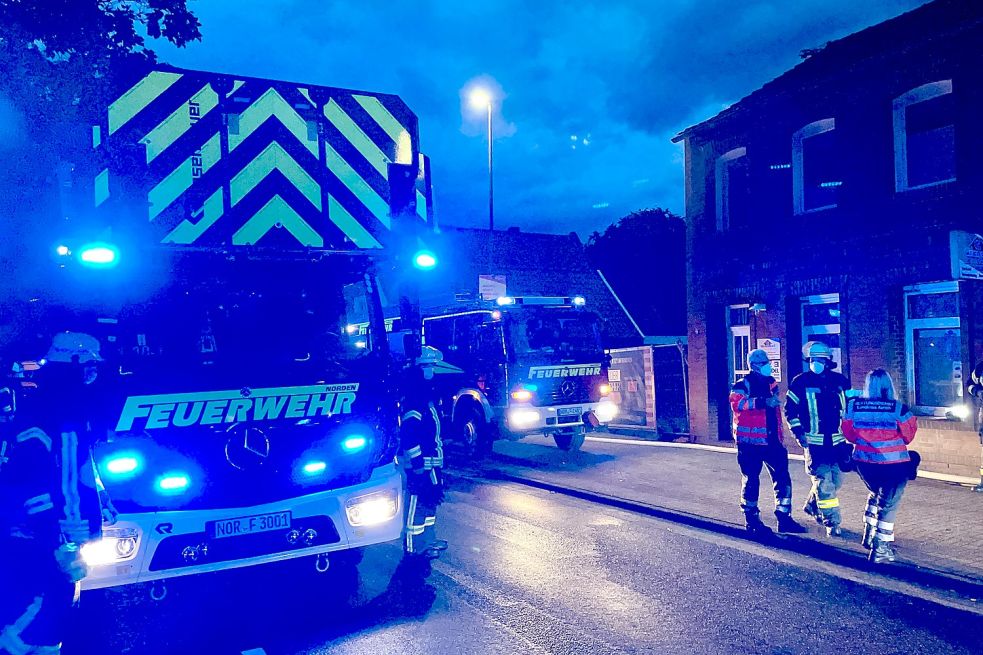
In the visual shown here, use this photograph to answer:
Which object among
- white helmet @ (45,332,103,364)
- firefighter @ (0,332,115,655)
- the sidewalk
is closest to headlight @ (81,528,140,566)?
firefighter @ (0,332,115,655)

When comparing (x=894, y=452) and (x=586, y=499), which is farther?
(x=586, y=499)

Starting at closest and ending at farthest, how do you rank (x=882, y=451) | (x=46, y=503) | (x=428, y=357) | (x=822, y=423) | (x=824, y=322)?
(x=46, y=503)
(x=428, y=357)
(x=882, y=451)
(x=822, y=423)
(x=824, y=322)

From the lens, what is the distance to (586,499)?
9.50 meters

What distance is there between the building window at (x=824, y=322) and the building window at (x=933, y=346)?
1.11 metres

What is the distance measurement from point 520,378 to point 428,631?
7.79 meters

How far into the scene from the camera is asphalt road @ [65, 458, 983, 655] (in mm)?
4605

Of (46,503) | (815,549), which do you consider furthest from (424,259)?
(815,549)

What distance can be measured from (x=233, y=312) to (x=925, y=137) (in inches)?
432

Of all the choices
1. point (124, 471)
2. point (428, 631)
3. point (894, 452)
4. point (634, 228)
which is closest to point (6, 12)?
point (124, 471)

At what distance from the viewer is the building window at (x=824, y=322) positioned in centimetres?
1229

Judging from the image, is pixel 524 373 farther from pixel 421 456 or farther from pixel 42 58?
pixel 42 58

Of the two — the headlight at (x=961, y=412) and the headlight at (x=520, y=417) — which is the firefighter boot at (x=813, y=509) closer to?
the headlight at (x=961, y=412)

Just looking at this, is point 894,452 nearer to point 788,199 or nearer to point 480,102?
point 788,199

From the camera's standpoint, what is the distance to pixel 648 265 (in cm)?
3841
